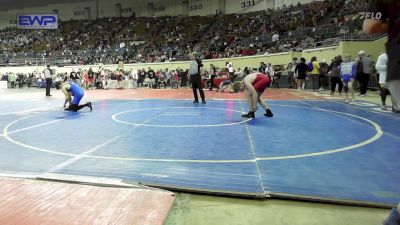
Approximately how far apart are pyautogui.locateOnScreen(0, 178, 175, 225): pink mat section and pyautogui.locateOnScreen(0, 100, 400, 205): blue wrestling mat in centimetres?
37

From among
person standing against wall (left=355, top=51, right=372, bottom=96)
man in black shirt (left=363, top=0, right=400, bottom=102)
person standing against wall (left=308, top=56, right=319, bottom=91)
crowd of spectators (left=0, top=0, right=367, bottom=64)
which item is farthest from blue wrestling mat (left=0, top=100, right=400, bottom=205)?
crowd of spectators (left=0, top=0, right=367, bottom=64)

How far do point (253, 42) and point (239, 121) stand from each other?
21260 millimetres

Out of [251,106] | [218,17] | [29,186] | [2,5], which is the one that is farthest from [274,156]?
[2,5]

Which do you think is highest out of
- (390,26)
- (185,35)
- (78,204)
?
(185,35)

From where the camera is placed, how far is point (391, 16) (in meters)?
2.14

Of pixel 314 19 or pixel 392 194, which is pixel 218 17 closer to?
pixel 314 19

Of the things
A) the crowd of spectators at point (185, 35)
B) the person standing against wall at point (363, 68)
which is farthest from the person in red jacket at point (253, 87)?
the crowd of spectators at point (185, 35)

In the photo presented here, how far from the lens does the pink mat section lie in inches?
105

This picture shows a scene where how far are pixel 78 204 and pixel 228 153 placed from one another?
7.47ft

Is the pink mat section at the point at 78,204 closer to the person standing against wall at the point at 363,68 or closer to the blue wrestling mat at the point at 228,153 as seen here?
the blue wrestling mat at the point at 228,153

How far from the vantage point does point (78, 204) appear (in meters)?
2.96

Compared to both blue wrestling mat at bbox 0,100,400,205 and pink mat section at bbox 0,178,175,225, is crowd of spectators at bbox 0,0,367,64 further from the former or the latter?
pink mat section at bbox 0,178,175,225

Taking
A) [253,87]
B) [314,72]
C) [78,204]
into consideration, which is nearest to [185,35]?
[314,72]

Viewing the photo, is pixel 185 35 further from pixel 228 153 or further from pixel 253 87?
pixel 228 153
